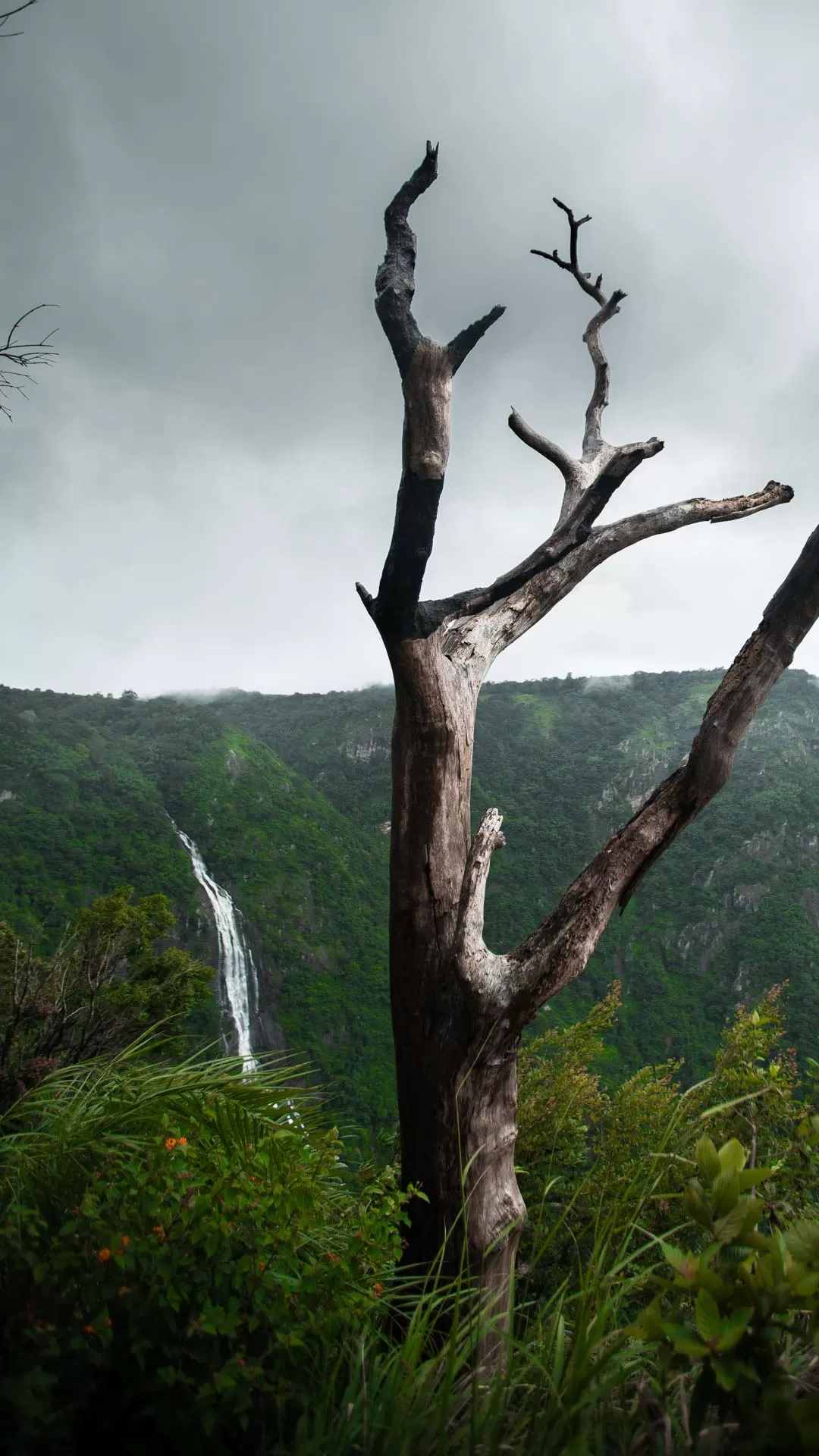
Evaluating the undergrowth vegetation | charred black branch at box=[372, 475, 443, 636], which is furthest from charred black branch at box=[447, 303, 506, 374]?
the undergrowth vegetation

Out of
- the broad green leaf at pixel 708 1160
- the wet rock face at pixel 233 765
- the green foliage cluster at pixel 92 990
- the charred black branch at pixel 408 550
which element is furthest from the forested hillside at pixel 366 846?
the broad green leaf at pixel 708 1160

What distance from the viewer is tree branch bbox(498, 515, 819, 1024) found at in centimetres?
238

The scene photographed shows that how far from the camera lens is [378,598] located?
8.72ft

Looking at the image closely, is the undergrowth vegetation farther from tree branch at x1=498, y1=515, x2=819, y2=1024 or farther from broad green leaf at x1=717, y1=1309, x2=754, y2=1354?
tree branch at x1=498, y1=515, x2=819, y2=1024

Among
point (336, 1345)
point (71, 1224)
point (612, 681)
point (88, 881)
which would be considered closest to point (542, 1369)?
point (336, 1345)

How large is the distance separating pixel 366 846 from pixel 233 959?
13228 mm

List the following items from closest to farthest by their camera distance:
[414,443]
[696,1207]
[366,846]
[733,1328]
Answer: [733,1328] → [696,1207] → [414,443] → [366,846]

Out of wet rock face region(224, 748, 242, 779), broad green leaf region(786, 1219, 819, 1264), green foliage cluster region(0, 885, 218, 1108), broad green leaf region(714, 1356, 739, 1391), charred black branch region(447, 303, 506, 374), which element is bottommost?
green foliage cluster region(0, 885, 218, 1108)

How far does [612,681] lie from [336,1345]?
211 feet

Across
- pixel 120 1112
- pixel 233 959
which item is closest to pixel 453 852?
pixel 120 1112

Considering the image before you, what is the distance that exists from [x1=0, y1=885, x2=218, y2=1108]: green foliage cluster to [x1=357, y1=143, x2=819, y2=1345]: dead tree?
4.93 m

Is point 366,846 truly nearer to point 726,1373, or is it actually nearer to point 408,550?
point 408,550

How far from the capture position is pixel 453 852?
2.71 meters

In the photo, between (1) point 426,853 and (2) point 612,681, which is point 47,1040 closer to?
(1) point 426,853
